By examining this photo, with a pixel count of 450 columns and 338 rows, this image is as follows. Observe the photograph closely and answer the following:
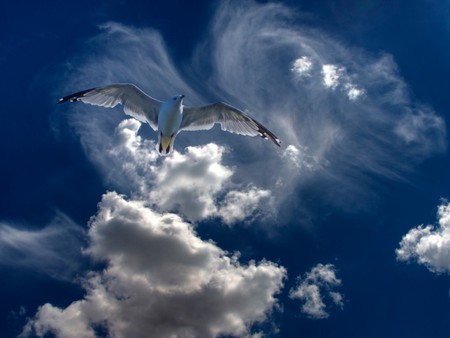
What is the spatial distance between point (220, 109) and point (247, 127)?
1299 mm

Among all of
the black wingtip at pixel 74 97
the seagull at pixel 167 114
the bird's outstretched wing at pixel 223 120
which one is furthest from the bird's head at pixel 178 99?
the black wingtip at pixel 74 97

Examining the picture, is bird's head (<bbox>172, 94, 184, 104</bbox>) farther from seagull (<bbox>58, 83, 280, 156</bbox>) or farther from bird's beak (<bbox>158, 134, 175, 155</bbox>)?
bird's beak (<bbox>158, 134, 175, 155</bbox>)

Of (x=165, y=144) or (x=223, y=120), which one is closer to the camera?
(x=165, y=144)

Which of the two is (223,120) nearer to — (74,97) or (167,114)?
(167,114)

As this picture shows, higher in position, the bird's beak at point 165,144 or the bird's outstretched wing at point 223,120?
the bird's outstretched wing at point 223,120

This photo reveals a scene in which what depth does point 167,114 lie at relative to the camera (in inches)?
602

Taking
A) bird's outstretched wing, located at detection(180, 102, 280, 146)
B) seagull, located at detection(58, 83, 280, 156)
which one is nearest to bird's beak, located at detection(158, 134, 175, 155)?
seagull, located at detection(58, 83, 280, 156)

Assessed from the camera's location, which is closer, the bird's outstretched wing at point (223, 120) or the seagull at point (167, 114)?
the seagull at point (167, 114)

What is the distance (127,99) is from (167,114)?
88.0 inches

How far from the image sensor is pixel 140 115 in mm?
16469

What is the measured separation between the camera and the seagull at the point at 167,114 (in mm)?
15516

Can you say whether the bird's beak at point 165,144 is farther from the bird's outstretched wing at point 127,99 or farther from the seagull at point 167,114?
the bird's outstretched wing at point 127,99

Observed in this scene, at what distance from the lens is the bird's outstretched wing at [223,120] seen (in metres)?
15.9

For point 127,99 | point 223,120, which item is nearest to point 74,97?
point 127,99
